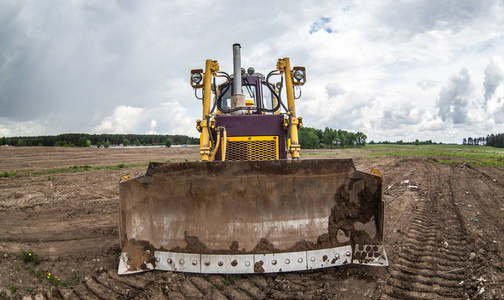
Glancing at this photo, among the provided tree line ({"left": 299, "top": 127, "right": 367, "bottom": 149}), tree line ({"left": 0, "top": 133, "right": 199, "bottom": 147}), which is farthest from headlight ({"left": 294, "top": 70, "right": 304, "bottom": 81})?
tree line ({"left": 299, "top": 127, "right": 367, "bottom": 149})

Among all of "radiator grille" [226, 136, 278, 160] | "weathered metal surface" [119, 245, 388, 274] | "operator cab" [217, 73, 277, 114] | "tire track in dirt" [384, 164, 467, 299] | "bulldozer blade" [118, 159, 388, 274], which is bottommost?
"tire track in dirt" [384, 164, 467, 299]

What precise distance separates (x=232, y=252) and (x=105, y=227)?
10.1ft

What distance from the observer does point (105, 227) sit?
5.46 meters

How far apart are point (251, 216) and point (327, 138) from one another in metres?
84.3

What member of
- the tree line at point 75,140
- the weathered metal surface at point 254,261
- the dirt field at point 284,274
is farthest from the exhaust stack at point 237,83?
the tree line at point 75,140

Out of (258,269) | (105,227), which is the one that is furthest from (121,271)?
(105,227)

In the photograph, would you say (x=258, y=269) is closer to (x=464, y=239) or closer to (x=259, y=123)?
(x=259, y=123)

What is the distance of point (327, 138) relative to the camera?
85250 mm

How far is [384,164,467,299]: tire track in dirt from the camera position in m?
3.16

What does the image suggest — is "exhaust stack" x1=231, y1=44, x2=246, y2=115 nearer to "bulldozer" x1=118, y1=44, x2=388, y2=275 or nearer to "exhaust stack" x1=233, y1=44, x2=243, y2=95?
"exhaust stack" x1=233, y1=44, x2=243, y2=95

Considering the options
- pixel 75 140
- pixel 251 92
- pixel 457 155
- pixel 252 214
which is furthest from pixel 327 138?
pixel 252 214

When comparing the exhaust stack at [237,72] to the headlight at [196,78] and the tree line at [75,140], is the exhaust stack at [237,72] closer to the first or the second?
the headlight at [196,78]

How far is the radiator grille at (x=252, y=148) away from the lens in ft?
18.1

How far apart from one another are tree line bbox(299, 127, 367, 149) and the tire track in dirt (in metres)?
64.6
